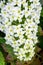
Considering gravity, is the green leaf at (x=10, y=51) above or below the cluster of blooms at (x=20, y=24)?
below

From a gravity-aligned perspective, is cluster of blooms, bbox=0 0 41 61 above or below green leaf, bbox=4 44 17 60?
above

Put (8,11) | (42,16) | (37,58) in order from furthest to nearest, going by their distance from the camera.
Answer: (42,16) → (37,58) → (8,11)

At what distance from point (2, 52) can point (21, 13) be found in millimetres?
433

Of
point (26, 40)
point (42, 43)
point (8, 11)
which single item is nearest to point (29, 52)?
point (26, 40)

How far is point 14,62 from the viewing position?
6.27 ft

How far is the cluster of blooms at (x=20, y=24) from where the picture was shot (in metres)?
Answer: 1.71

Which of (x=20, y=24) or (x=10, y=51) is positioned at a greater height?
(x=20, y=24)

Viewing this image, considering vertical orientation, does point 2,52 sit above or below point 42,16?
below

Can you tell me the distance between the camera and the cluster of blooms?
1707 millimetres

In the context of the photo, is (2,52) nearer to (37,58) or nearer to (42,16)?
(37,58)

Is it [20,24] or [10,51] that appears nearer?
[20,24]

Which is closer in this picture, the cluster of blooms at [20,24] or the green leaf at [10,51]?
the cluster of blooms at [20,24]

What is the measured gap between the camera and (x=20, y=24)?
1.75 meters

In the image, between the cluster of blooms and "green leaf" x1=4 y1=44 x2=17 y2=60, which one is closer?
the cluster of blooms
